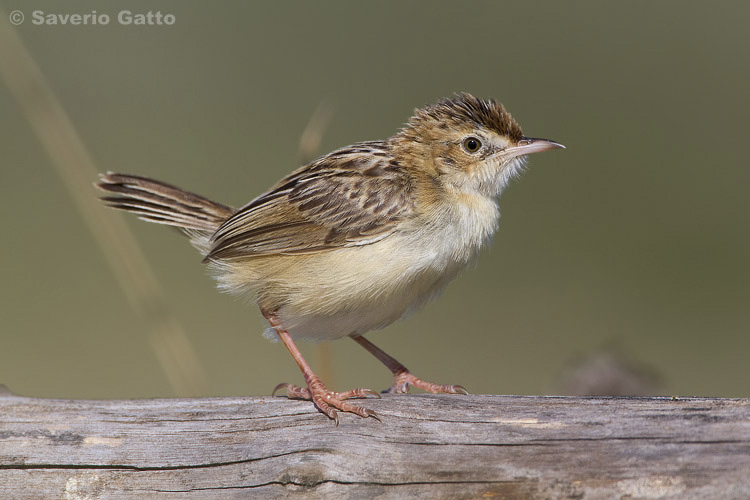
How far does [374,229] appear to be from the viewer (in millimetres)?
4066

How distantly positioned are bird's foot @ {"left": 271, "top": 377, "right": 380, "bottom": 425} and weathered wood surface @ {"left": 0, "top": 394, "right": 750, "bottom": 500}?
0.15ft

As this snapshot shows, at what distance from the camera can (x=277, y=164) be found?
10430mm

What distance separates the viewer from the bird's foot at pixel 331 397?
349 centimetres

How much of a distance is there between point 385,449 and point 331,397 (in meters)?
0.61

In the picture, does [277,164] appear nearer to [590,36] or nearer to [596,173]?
[596,173]

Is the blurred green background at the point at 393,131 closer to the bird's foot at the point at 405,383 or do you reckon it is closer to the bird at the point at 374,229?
the bird's foot at the point at 405,383

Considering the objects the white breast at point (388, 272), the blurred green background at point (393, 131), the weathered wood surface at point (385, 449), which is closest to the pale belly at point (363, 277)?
the white breast at point (388, 272)

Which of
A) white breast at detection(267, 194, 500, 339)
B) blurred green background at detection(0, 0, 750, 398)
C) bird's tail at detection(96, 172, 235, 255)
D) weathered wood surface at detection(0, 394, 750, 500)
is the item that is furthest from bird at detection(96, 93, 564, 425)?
blurred green background at detection(0, 0, 750, 398)

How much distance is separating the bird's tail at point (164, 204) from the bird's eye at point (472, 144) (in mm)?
1471

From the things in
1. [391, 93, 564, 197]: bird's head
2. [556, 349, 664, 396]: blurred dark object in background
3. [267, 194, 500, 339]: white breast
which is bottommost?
[556, 349, 664, 396]: blurred dark object in background

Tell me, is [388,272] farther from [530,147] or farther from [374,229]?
[530,147]

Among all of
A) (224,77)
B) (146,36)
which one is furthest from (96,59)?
(224,77)

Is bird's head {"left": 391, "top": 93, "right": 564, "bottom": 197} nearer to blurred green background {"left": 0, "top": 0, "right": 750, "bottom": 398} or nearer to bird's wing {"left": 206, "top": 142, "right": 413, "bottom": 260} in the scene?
Result: bird's wing {"left": 206, "top": 142, "right": 413, "bottom": 260}

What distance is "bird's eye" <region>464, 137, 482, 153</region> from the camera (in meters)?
4.43
